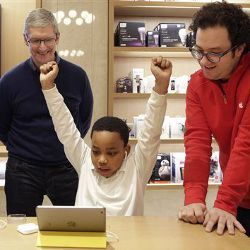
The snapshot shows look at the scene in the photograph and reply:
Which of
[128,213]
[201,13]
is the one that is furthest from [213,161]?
[201,13]

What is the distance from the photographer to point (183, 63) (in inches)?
146

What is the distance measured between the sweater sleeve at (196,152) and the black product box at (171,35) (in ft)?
6.33

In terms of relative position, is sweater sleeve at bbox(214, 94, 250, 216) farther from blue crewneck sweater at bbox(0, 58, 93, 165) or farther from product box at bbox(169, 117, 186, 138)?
product box at bbox(169, 117, 186, 138)

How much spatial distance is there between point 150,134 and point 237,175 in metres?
0.45

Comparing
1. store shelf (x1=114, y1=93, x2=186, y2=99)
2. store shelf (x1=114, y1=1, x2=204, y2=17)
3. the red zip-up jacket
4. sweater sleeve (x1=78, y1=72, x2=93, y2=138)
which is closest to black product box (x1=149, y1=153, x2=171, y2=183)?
store shelf (x1=114, y1=93, x2=186, y2=99)

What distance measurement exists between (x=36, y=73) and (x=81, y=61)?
54.0 inches

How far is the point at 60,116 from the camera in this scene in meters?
1.69

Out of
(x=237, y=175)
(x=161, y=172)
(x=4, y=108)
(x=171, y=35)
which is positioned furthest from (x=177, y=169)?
(x=237, y=175)

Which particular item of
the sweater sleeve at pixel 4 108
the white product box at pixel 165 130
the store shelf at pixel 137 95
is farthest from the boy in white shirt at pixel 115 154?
the white product box at pixel 165 130

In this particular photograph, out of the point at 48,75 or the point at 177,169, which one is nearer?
the point at 48,75

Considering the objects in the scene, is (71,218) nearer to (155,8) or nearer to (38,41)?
(38,41)

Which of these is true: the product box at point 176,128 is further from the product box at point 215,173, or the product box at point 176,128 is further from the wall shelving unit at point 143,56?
the product box at point 215,173

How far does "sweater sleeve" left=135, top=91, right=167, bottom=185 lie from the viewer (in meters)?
1.57

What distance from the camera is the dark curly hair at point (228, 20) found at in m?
1.29
